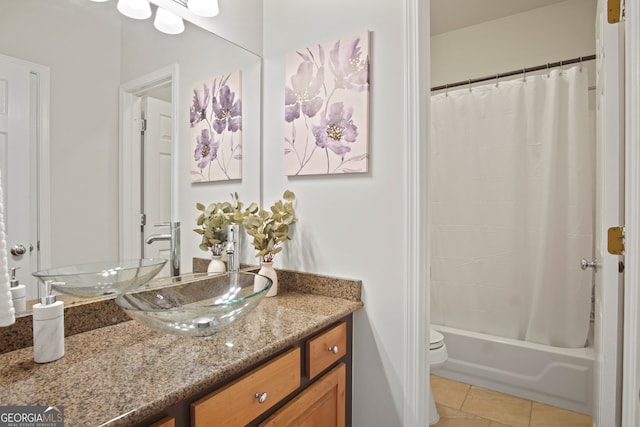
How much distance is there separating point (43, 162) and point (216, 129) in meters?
0.72

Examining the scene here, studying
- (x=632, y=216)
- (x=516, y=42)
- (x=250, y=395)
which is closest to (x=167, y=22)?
(x=250, y=395)

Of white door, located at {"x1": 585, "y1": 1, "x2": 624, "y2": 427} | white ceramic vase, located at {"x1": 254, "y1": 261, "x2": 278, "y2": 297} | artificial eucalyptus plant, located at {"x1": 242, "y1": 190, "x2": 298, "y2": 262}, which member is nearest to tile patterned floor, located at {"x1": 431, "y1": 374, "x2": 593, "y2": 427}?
white door, located at {"x1": 585, "y1": 1, "x2": 624, "y2": 427}

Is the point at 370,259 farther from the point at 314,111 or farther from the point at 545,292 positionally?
the point at 545,292

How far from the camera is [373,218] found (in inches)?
53.7

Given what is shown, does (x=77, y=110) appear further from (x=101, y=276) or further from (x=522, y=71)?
(x=522, y=71)

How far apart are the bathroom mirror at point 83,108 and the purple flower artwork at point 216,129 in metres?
0.10

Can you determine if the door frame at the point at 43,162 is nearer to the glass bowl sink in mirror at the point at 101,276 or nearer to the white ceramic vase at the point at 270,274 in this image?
the glass bowl sink in mirror at the point at 101,276

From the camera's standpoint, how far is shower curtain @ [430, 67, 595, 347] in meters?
2.13

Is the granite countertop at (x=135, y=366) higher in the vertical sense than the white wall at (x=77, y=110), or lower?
lower

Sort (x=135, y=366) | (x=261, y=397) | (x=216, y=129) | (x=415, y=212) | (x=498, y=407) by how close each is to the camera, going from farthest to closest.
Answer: (x=498, y=407)
(x=216, y=129)
(x=415, y=212)
(x=261, y=397)
(x=135, y=366)

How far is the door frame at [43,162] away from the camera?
0.98 m

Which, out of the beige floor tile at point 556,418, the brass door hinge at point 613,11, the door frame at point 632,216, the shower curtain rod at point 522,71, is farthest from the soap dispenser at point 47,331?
the shower curtain rod at point 522,71

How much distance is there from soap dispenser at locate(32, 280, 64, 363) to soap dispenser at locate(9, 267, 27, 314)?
154 millimetres

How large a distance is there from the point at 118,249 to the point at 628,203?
5.19 feet
